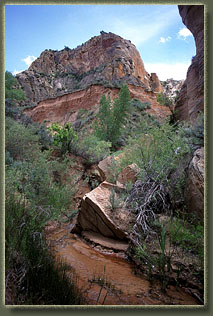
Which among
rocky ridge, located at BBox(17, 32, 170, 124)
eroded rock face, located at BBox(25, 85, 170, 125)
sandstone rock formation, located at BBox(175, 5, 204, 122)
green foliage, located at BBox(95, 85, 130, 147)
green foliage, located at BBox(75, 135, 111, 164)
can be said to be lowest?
green foliage, located at BBox(75, 135, 111, 164)

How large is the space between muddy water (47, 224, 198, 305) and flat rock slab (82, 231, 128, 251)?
233 millimetres

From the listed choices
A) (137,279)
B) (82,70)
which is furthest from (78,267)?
A: (82,70)

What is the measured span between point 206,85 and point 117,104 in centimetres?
1270

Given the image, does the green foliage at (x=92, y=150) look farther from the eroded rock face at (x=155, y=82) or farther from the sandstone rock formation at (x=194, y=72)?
the eroded rock face at (x=155, y=82)

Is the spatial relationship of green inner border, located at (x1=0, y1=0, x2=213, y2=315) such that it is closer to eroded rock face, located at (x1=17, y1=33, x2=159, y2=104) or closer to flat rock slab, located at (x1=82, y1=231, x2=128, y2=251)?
flat rock slab, located at (x1=82, y1=231, x2=128, y2=251)

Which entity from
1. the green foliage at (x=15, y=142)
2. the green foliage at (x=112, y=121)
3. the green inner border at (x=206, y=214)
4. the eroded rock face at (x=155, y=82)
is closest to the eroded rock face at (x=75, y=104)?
the green foliage at (x=112, y=121)

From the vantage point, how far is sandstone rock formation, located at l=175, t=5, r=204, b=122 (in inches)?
102

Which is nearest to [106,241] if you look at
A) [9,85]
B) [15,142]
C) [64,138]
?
[15,142]

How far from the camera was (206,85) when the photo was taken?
2133 millimetres

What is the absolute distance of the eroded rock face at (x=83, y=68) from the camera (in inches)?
1417

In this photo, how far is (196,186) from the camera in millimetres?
3131

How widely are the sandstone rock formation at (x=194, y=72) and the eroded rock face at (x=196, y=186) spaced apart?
5.59ft

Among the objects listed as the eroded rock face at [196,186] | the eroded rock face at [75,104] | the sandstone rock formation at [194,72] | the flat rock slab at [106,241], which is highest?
the eroded rock face at [75,104]

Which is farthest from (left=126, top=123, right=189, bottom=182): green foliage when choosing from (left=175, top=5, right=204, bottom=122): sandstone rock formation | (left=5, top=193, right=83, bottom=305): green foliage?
(left=5, top=193, right=83, bottom=305): green foliage
